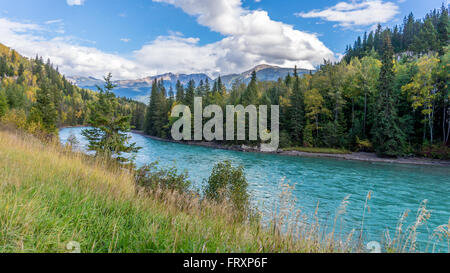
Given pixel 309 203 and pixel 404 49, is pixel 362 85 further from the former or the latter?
pixel 404 49

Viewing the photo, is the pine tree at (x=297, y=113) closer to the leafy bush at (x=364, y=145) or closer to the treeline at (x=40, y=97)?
the leafy bush at (x=364, y=145)

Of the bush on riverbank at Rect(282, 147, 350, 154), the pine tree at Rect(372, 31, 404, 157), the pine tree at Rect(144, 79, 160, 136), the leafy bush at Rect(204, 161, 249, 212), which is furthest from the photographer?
the pine tree at Rect(144, 79, 160, 136)

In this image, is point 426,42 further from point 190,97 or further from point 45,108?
point 45,108

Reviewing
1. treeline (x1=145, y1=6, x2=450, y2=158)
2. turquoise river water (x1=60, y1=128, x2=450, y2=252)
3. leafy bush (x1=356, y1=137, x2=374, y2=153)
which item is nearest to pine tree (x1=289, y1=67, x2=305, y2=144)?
treeline (x1=145, y1=6, x2=450, y2=158)

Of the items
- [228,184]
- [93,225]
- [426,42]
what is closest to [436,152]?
[228,184]


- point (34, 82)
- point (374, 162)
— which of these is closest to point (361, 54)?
point (374, 162)

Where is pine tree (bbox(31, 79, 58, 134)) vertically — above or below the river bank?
above

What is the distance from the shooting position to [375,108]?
3825 centimetres

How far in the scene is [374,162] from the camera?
3186 centimetres

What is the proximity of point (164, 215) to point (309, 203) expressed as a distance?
40.1 ft

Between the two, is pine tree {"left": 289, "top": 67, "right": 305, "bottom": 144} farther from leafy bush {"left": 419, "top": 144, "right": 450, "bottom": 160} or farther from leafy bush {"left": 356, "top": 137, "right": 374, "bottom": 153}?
leafy bush {"left": 419, "top": 144, "right": 450, "bottom": 160}

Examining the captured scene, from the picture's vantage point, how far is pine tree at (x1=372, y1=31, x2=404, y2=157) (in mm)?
33741
